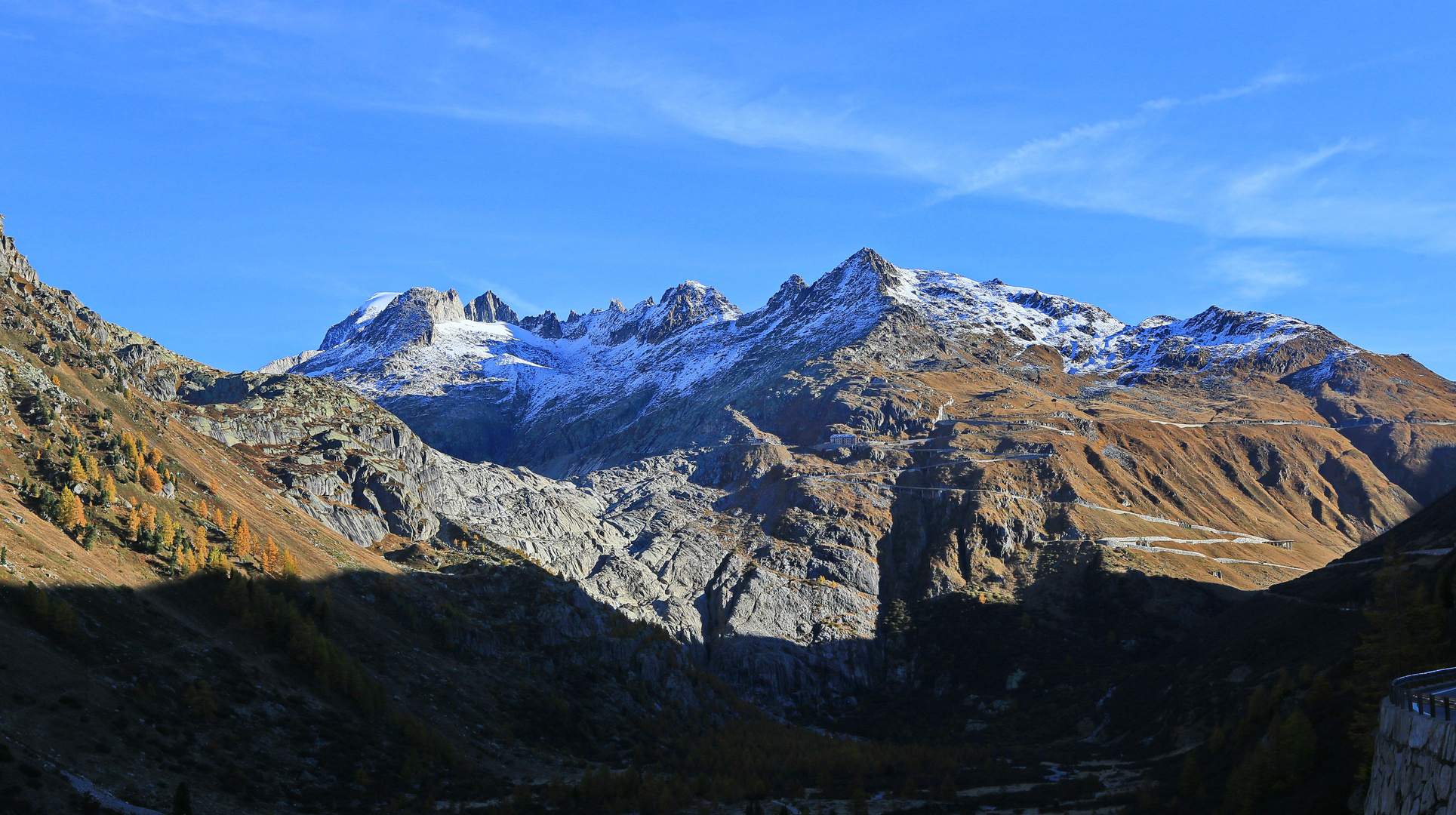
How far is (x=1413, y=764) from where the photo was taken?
116ft

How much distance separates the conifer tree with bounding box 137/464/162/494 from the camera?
366 feet

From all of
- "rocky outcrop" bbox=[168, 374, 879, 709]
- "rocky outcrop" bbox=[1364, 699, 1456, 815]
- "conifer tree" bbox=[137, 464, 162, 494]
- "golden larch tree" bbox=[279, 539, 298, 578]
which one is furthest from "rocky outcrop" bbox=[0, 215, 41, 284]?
"rocky outcrop" bbox=[1364, 699, 1456, 815]

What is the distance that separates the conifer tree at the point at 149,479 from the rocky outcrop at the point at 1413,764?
11654cm

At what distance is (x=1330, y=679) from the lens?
83062 millimetres

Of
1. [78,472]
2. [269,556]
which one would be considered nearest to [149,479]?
[78,472]

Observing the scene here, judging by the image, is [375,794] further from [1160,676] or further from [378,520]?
[1160,676]

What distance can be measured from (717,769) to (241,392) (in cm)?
12674

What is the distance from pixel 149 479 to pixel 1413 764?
11946cm

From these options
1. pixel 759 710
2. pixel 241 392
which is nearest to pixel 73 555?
pixel 759 710

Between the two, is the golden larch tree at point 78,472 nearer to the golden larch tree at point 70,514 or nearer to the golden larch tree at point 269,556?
the golden larch tree at point 70,514

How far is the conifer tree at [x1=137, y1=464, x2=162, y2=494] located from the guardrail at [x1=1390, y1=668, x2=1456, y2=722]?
117 m

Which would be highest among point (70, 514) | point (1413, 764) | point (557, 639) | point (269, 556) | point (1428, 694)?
point (70, 514)

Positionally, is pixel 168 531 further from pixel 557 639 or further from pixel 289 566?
pixel 557 639

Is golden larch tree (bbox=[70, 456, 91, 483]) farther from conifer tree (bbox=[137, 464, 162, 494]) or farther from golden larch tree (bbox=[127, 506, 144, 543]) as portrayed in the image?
conifer tree (bbox=[137, 464, 162, 494])
